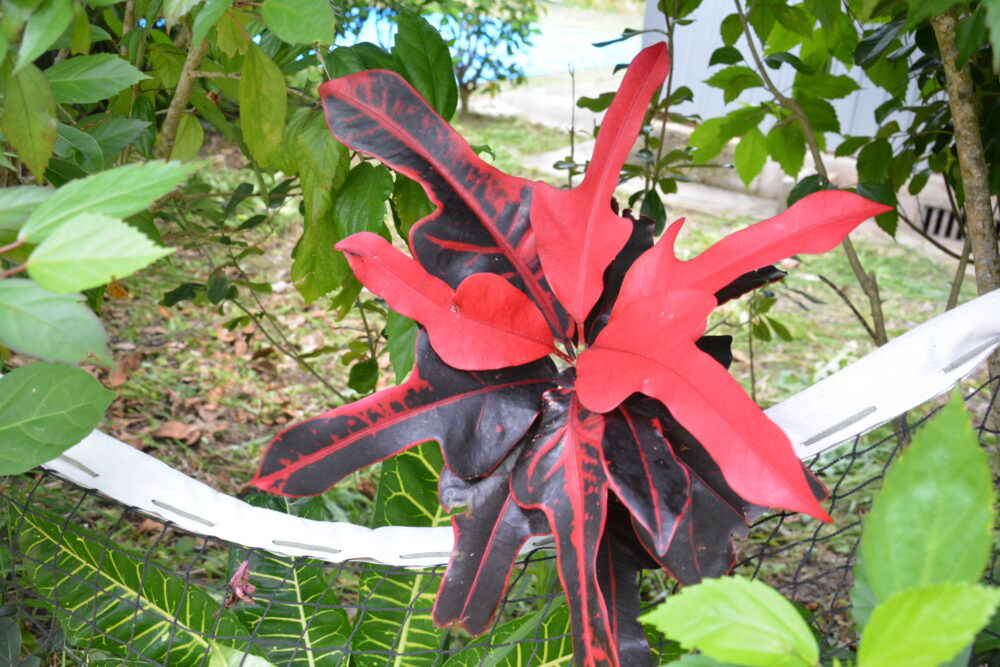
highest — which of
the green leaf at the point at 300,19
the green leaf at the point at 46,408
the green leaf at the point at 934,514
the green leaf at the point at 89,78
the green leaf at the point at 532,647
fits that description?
the green leaf at the point at 300,19

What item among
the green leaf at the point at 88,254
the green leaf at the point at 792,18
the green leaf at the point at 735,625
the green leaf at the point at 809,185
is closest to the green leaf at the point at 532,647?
the green leaf at the point at 735,625

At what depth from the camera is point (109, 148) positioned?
794 mm

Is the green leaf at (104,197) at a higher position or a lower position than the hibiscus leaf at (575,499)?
higher

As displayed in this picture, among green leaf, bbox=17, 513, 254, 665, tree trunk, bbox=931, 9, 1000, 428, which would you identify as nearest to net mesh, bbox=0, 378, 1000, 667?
green leaf, bbox=17, 513, 254, 665

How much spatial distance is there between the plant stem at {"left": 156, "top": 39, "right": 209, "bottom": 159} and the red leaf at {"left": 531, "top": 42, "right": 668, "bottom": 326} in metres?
0.39

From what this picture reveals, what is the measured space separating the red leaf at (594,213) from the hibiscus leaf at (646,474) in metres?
0.09

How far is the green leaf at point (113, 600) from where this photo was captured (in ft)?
2.66

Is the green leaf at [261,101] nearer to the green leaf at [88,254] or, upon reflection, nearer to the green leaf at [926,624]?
the green leaf at [88,254]

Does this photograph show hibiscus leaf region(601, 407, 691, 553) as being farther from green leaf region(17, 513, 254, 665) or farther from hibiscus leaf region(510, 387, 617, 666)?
green leaf region(17, 513, 254, 665)

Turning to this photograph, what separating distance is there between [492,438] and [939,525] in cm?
30

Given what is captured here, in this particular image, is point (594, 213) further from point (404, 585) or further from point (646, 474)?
point (404, 585)

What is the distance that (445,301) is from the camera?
572 millimetres

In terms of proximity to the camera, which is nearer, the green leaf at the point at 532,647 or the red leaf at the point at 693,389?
the red leaf at the point at 693,389

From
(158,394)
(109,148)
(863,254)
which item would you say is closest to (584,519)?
(109,148)
